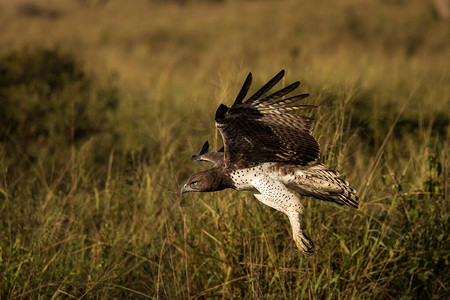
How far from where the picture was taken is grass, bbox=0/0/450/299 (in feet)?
11.3

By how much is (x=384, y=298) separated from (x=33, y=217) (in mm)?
2486

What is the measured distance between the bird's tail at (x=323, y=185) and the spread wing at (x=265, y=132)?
0.07 metres

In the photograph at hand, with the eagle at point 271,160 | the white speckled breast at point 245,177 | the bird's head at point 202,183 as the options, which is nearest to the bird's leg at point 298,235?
the eagle at point 271,160

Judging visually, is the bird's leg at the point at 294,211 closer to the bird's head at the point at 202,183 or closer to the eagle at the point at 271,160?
the eagle at the point at 271,160

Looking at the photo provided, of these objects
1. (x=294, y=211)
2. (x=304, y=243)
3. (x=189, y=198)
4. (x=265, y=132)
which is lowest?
(x=189, y=198)

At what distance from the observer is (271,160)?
102 inches

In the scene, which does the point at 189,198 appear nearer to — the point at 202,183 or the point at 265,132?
the point at 265,132

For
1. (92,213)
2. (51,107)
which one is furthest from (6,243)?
(51,107)

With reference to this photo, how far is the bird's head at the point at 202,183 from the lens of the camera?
7.65 feet

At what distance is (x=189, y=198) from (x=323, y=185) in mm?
1619

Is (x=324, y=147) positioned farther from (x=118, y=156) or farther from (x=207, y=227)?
(x=118, y=156)

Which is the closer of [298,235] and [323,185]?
[298,235]

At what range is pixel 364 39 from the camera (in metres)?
14.3

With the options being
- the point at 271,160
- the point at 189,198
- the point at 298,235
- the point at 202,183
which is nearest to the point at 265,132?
the point at 271,160
